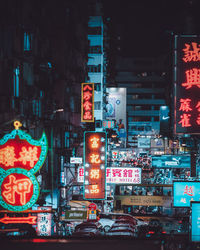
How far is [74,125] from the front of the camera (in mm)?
35312

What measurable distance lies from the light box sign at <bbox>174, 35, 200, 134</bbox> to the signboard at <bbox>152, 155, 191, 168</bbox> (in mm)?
4005

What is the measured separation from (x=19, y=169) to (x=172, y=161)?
464 inches

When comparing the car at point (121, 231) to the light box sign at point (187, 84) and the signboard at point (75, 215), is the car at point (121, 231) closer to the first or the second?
the signboard at point (75, 215)

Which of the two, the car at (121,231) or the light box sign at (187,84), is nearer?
the light box sign at (187,84)

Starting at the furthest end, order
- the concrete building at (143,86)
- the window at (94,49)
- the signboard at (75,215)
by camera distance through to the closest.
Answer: the concrete building at (143,86) < the window at (94,49) < the signboard at (75,215)

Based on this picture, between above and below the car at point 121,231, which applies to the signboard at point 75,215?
above

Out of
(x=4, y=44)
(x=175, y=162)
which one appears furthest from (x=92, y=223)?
(x=4, y=44)

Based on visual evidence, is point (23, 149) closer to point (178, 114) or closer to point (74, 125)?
point (178, 114)

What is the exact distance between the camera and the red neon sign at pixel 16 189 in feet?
37.6

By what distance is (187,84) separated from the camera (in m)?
16.9

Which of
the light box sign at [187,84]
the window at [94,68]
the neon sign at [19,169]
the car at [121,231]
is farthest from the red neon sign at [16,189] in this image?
the window at [94,68]

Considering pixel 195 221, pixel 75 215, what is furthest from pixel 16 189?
pixel 195 221

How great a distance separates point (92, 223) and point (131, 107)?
9767 centimetres

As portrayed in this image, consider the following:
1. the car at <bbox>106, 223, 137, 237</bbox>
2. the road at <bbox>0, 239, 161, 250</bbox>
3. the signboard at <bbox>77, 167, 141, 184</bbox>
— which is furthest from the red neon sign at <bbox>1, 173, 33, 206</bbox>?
the signboard at <bbox>77, 167, 141, 184</bbox>
